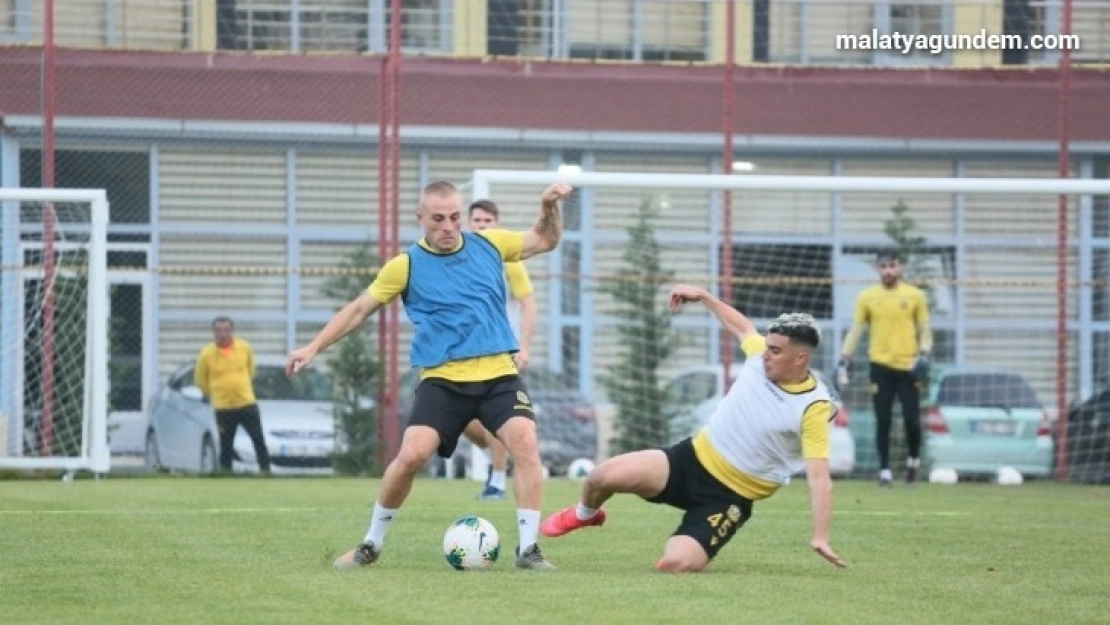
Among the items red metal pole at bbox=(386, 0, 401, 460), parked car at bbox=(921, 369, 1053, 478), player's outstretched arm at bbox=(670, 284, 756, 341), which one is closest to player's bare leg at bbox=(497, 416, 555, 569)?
player's outstretched arm at bbox=(670, 284, 756, 341)

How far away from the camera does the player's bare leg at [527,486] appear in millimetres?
9719

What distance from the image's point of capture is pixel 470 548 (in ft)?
31.3

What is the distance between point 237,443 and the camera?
21266mm

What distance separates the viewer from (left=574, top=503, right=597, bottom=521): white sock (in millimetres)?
10250

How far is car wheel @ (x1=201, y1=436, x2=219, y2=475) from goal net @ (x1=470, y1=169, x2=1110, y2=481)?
3323 mm

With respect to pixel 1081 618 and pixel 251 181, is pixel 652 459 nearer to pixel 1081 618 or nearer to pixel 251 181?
pixel 1081 618

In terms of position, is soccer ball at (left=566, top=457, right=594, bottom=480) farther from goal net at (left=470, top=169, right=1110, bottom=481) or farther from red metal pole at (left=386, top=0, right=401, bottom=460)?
red metal pole at (left=386, top=0, right=401, bottom=460)

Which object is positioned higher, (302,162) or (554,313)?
(302,162)

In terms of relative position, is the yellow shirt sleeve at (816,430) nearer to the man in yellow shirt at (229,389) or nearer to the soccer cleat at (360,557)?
the soccer cleat at (360,557)

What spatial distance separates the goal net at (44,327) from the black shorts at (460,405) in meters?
9.07

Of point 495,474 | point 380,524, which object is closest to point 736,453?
point 380,524

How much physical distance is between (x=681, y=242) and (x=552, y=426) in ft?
11.1

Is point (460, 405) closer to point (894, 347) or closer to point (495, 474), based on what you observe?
point (495, 474)

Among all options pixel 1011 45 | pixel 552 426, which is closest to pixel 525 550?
pixel 552 426
